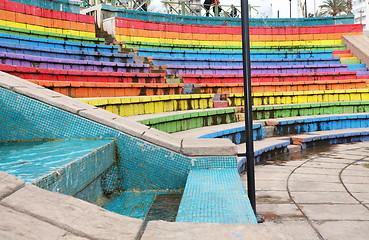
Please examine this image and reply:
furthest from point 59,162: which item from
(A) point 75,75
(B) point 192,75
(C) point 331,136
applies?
(B) point 192,75

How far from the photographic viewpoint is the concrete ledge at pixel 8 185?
152 cm

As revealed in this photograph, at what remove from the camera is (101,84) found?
619 cm

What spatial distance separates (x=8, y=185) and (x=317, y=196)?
3118mm

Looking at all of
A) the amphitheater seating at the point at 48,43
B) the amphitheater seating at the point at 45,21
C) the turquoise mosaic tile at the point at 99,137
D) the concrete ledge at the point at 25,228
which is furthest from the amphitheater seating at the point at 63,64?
the concrete ledge at the point at 25,228

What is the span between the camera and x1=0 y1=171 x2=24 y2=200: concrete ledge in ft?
4.99

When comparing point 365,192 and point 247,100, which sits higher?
point 247,100

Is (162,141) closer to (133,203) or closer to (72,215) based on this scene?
(133,203)

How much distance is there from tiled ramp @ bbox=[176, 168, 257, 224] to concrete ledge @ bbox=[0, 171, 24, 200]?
83 centimetres

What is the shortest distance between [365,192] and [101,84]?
4402mm

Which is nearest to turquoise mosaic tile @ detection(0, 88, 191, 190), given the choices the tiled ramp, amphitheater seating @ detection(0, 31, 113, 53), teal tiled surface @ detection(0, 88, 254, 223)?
teal tiled surface @ detection(0, 88, 254, 223)

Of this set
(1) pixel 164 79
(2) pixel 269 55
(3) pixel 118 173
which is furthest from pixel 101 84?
(2) pixel 269 55

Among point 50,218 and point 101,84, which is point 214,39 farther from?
point 50,218

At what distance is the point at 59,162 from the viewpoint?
7.79ft

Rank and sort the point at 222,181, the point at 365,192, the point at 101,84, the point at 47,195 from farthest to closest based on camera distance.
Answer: the point at 101,84 → the point at 365,192 → the point at 222,181 → the point at 47,195
